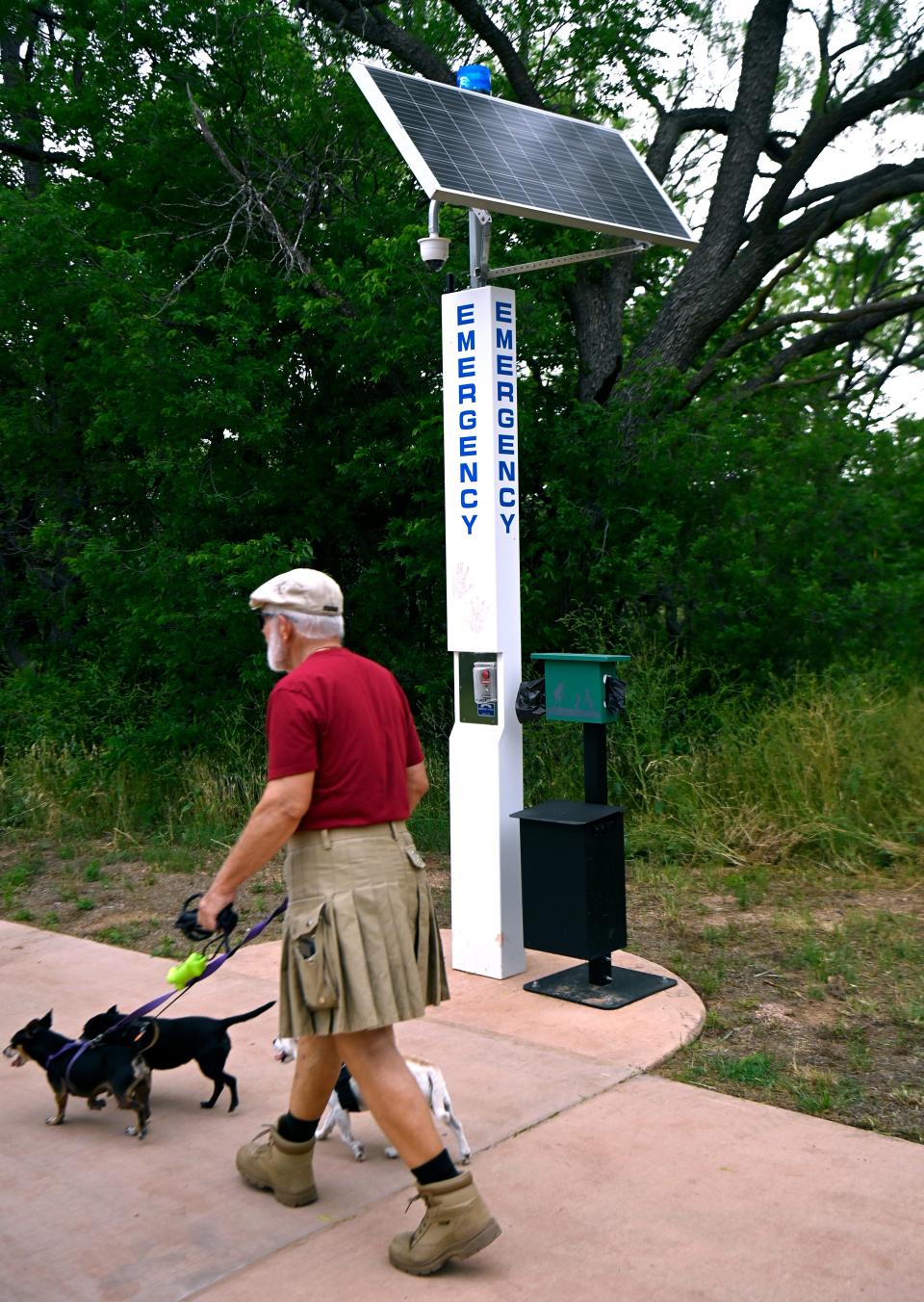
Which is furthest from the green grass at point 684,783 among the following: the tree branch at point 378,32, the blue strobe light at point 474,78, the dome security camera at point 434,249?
the tree branch at point 378,32

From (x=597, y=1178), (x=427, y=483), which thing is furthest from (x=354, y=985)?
(x=427, y=483)

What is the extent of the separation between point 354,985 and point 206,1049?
1.30m

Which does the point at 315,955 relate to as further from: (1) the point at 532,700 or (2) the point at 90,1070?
(1) the point at 532,700

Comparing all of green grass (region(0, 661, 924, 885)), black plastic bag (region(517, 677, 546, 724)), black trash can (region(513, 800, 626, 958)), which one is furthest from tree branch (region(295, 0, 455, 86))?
black trash can (region(513, 800, 626, 958))

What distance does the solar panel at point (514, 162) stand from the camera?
5.79m

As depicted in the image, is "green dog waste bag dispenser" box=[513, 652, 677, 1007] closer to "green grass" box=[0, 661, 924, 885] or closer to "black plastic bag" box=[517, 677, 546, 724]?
"black plastic bag" box=[517, 677, 546, 724]

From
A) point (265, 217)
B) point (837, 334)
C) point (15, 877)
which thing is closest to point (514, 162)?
point (265, 217)

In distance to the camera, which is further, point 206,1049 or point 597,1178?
point 206,1049

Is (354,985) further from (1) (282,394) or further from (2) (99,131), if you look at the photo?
(2) (99,131)

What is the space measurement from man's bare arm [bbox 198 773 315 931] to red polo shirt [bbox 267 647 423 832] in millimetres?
39

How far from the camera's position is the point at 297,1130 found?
3.76 meters

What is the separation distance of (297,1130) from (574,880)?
78.5 inches

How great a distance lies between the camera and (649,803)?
894cm

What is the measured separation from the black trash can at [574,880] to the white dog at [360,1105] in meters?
1.40
